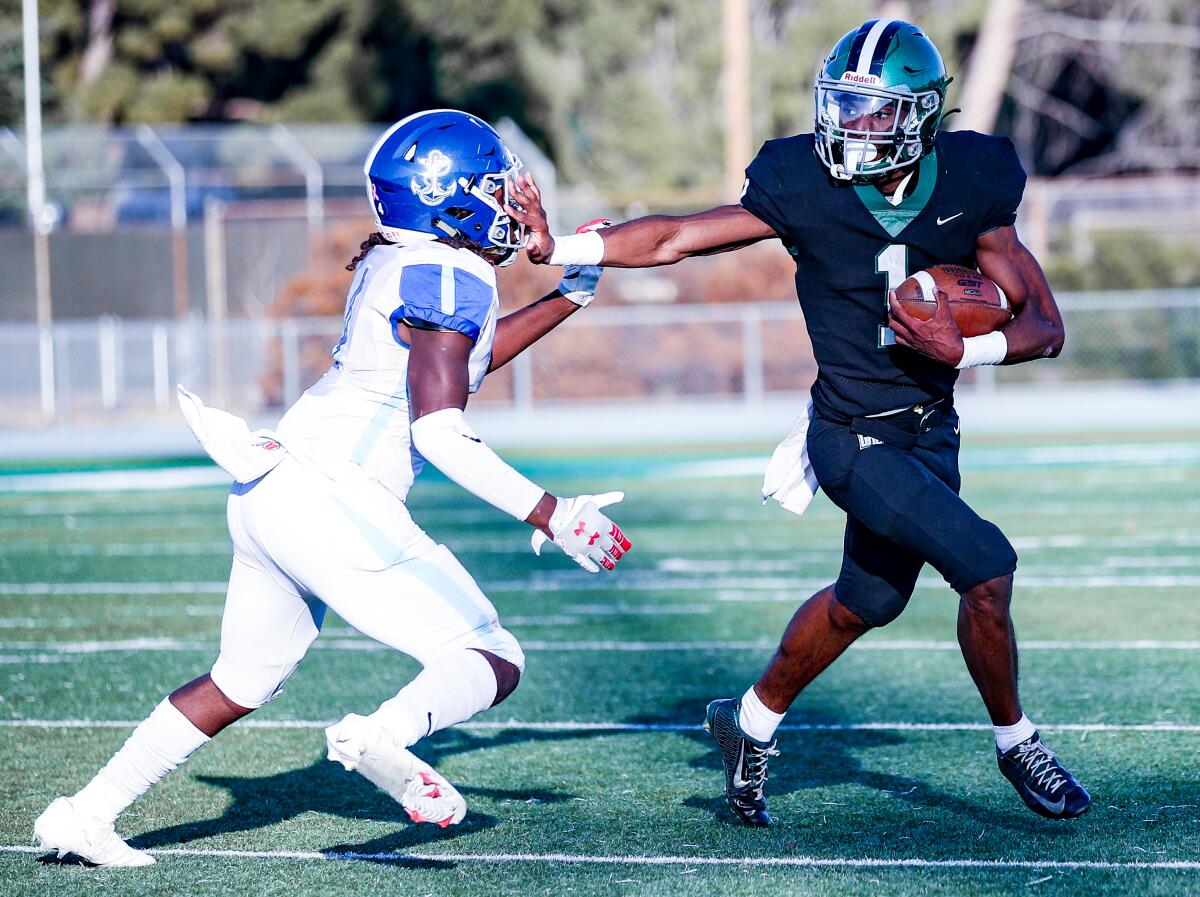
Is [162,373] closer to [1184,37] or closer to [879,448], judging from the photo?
[879,448]

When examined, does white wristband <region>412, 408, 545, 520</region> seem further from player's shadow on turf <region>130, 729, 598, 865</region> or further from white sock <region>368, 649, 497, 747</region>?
player's shadow on turf <region>130, 729, 598, 865</region>

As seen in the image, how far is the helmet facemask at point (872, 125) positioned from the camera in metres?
4.25

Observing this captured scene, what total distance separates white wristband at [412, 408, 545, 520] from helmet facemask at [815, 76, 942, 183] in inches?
49.7

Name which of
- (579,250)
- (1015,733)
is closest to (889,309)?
(579,250)

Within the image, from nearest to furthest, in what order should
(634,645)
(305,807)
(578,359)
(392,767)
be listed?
(392,767) → (305,807) → (634,645) → (578,359)

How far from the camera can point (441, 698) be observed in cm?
383

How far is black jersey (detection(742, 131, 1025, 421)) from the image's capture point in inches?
171

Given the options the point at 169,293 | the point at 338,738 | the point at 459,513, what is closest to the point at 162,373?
the point at 169,293

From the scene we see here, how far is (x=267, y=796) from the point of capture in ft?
16.4

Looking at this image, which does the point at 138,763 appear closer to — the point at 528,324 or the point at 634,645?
the point at 528,324

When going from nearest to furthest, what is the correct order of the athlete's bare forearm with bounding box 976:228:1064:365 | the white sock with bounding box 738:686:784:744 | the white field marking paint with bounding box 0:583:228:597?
the athlete's bare forearm with bounding box 976:228:1064:365 → the white sock with bounding box 738:686:784:744 → the white field marking paint with bounding box 0:583:228:597

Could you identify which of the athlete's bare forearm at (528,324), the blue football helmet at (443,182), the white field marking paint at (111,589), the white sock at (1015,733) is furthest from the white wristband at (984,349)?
the white field marking paint at (111,589)

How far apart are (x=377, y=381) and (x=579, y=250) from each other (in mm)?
678

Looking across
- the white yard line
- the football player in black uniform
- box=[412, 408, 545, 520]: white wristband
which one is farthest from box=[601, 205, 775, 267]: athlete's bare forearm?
the white yard line
